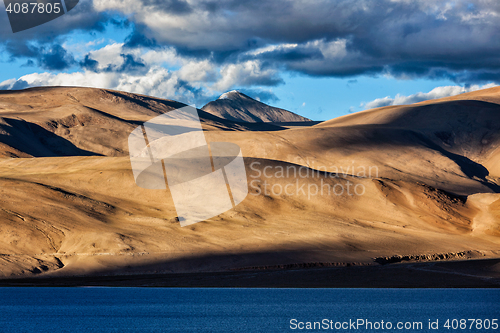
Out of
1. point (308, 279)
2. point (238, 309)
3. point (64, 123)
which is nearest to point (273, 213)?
point (308, 279)

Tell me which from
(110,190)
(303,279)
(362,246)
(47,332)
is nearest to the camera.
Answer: (47,332)

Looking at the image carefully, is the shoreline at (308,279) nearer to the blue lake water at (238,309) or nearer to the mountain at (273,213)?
the mountain at (273,213)

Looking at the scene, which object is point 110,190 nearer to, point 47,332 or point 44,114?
point 47,332

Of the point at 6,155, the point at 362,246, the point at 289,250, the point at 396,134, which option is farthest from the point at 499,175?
the point at 6,155

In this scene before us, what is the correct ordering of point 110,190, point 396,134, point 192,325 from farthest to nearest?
point 396,134 → point 110,190 → point 192,325

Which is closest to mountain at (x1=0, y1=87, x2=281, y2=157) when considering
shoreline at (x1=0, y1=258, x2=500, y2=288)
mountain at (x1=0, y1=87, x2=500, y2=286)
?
mountain at (x1=0, y1=87, x2=500, y2=286)

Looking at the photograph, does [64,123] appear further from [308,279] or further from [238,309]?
[238,309]
